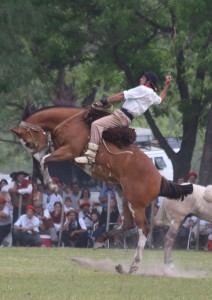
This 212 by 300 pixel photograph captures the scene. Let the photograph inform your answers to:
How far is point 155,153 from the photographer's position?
118ft

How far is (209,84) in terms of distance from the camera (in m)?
30.0

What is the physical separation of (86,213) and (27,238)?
1.68 m

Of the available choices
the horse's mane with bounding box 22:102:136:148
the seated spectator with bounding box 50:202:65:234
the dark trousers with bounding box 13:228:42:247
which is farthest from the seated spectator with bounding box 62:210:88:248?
the horse's mane with bounding box 22:102:136:148

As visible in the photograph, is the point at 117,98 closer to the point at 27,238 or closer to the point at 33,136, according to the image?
the point at 33,136

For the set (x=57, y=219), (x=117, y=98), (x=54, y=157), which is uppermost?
(x=117, y=98)

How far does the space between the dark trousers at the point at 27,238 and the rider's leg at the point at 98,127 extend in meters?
9.51

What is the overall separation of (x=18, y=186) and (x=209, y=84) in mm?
5993

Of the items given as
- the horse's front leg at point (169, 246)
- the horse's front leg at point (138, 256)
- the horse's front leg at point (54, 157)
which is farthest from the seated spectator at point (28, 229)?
the horse's front leg at point (138, 256)

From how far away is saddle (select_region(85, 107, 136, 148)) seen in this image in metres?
17.2

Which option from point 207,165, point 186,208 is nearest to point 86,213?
point 207,165

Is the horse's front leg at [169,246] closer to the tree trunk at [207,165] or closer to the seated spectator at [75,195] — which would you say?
the seated spectator at [75,195]

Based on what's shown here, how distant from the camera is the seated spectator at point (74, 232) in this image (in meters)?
26.8

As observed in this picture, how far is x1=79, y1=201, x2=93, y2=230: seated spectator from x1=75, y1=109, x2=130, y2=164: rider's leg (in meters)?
9.83

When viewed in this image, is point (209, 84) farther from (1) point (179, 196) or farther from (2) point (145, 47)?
(1) point (179, 196)
